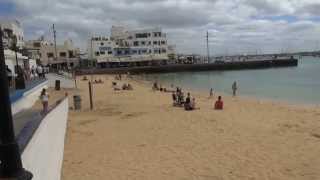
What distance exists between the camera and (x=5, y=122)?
3.02m

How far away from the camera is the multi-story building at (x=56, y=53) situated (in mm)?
92312

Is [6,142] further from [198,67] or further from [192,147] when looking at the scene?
[198,67]

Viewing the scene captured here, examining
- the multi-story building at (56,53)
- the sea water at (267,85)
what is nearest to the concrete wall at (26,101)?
the sea water at (267,85)

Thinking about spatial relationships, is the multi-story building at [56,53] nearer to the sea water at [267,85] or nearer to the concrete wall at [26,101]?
the sea water at [267,85]

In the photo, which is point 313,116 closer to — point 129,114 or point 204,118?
point 204,118

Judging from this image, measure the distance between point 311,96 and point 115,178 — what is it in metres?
33.1

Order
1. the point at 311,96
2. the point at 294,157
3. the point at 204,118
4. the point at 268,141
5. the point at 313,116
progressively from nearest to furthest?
the point at 294,157
the point at 268,141
the point at 204,118
the point at 313,116
the point at 311,96

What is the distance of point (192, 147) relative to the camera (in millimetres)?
12570

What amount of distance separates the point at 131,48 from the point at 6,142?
10312 centimetres

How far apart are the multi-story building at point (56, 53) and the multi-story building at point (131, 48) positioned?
4413 mm

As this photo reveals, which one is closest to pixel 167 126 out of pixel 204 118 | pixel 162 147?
pixel 204 118

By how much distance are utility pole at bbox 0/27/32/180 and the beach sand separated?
6383 mm

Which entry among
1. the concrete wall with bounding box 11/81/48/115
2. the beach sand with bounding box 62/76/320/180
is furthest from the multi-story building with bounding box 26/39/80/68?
the beach sand with bounding box 62/76/320/180

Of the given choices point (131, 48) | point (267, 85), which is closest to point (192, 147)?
point (267, 85)
